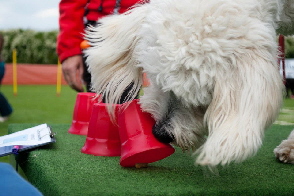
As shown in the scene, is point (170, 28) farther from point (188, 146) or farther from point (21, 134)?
point (21, 134)

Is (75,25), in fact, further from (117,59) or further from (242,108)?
(242,108)

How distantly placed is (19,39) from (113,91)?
77.8ft

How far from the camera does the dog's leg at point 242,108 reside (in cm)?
183

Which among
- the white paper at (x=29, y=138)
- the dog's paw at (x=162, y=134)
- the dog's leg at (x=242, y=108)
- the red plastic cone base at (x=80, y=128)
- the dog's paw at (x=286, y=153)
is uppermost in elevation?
the dog's leg at (x=242, y=108)

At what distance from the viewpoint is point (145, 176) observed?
2383mm

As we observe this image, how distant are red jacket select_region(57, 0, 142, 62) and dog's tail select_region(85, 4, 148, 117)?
1474 mm

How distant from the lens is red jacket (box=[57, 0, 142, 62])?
4.05 m

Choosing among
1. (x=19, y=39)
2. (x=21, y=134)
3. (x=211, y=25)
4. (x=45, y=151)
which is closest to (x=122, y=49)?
(x=211, y=25)

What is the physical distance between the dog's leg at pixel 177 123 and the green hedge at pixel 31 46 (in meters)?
24.0

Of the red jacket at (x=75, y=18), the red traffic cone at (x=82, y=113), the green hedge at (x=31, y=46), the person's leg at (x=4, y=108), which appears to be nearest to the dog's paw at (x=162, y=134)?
the red traffic cone at (x=82, y=113)

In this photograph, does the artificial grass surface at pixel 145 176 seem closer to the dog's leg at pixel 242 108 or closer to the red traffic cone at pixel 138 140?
the red traffic cone at pixel 138 140

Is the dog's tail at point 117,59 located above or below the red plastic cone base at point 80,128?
above

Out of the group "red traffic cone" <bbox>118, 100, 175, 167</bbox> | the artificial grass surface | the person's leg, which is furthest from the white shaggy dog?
the person's leg

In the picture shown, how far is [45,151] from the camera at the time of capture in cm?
291
